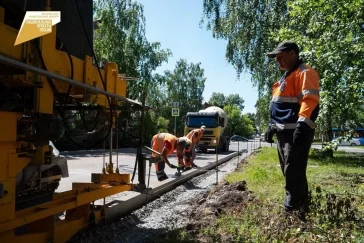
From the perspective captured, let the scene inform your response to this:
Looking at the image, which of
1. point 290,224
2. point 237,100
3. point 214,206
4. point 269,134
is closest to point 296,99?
point 269,134

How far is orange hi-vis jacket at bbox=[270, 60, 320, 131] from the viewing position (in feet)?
13.7

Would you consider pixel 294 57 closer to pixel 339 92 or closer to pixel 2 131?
pixel 2 131

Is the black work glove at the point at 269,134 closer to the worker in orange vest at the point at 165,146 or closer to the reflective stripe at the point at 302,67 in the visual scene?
the reflective stripe at the point at 302,67

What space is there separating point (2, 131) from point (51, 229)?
51.4 inches

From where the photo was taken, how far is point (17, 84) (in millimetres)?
3432

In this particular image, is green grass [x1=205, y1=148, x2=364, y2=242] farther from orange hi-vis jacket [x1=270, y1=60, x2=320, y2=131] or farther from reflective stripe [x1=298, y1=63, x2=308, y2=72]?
reflective stripe [x1=298, y1=63, x2=308, y2=72]

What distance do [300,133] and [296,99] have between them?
22.1 inches

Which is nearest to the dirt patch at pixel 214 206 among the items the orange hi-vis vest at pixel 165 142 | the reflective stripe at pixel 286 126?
the reflective stripe at pixel 286 126

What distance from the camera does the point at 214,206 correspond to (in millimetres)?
5961

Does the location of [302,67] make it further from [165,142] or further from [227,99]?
[227,99]

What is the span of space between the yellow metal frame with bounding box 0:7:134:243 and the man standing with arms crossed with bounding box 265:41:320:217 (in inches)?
80.9

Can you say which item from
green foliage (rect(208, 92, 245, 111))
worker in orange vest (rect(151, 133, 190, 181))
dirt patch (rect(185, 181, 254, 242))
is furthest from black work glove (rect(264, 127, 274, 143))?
green foliage (rect(208, 92, 245, 111))

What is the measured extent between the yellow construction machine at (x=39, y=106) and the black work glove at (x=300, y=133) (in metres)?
2.08

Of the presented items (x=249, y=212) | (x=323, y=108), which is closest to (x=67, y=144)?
(x=323, y=108)
